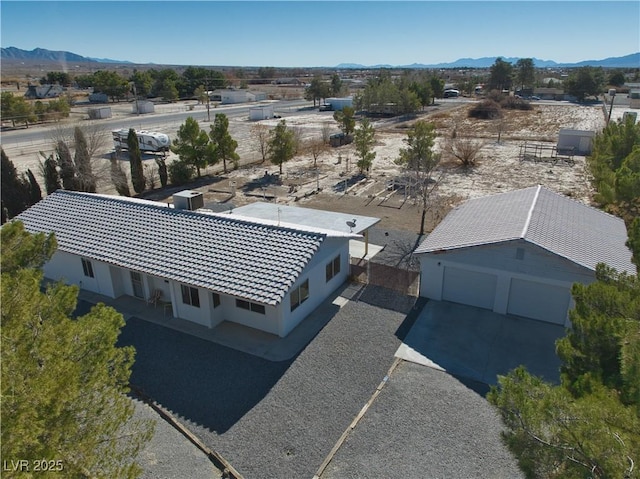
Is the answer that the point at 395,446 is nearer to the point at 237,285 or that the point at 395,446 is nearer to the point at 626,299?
the point at 626,299

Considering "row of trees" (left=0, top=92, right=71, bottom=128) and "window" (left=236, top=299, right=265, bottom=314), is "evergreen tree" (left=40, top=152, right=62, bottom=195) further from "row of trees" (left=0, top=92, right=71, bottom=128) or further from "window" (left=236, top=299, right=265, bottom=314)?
"row of trees" (left=0, top=92, right=71, bottom=128)

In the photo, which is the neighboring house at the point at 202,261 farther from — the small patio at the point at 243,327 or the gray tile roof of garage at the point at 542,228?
the gray tile roof of garage at the point at 542,228

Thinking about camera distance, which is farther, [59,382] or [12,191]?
[12,191]

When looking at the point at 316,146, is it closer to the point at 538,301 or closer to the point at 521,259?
the point at 521,259

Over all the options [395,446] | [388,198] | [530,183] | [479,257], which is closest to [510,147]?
[530,183]

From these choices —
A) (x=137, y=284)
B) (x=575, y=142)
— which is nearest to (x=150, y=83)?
(x=575, y=142)

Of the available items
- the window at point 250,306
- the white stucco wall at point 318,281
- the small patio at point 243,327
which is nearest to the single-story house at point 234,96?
the small patio at point 243,327
